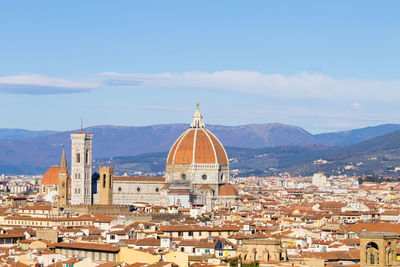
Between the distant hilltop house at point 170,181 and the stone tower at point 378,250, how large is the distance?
73.7 meters

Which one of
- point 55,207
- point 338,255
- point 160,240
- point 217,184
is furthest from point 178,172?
→ point 338,255

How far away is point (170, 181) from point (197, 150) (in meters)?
4.10

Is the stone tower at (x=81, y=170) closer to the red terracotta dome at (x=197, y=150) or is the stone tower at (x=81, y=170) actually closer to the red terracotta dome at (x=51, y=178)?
the red terracotta dome at (x=197, y=150)

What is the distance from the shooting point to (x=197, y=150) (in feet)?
379

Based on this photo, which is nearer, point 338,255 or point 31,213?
point 338,255

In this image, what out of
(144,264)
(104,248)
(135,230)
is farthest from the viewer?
(135,230)

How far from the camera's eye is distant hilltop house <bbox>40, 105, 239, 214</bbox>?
4414 inches

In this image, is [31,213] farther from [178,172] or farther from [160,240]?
[160,240]

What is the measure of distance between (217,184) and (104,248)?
64.3m

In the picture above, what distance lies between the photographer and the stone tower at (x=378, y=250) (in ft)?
115

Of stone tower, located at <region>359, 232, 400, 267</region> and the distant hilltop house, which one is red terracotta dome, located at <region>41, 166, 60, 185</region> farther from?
stone tower, located at <region>359, 232, 400, 267</region>

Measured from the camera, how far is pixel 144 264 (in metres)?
44.8

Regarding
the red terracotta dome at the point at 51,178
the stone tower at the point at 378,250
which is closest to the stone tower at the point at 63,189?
the red terracotta dome at the point at 51,178

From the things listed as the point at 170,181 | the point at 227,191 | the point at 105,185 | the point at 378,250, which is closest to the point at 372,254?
the point at 378,250
